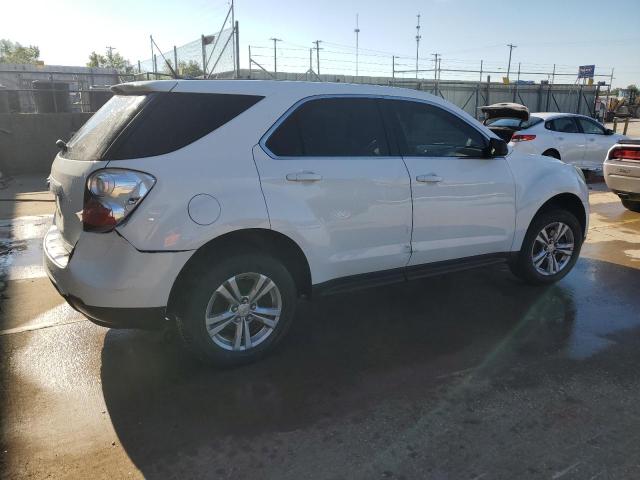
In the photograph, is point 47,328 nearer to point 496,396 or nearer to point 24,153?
point 496,396

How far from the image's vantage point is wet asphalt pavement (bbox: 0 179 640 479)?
2.58 metres

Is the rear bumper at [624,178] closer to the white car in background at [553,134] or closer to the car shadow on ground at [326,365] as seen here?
the white car in background at [553,134]

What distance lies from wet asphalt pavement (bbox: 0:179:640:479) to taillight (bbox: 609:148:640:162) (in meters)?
4.52

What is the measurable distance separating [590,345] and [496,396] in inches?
46.1

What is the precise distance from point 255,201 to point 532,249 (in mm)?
2918

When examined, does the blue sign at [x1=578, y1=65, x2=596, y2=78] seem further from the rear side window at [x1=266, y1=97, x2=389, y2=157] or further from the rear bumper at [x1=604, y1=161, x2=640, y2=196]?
the rear side window at [x1=266, y1=97, x2=389, y2=157]

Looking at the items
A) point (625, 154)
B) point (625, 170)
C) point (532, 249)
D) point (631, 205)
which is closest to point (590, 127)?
point (631, 205)

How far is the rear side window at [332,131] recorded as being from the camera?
3508mm

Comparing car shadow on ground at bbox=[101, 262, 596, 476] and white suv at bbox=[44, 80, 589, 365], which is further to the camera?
white suv at bbox=[44, 80, 589, 365]

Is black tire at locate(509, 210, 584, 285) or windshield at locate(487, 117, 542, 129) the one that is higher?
windshield at locate(487, 117, 542, 129)

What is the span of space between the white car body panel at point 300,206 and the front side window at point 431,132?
7 centimetres

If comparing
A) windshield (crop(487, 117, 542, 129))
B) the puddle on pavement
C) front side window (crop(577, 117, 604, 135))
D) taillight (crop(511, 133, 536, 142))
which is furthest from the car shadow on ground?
front side window (crop(577, 117, 604, 135))

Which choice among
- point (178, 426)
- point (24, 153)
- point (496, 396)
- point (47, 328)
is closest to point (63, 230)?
point (47, 328)

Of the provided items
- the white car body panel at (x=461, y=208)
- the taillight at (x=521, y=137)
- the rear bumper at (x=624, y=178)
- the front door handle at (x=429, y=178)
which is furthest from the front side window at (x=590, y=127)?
the front door handle at (x=429, y=178)
